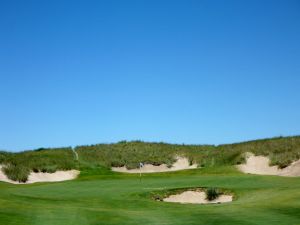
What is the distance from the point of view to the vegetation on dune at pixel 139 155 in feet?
174

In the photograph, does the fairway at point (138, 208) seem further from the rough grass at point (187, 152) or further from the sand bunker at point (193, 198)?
the rough grass at point (187, 152)

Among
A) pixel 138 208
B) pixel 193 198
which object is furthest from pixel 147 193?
pixel 138 208

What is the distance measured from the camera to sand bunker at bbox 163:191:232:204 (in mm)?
31192

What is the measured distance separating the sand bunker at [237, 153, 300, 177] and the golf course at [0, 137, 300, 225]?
0.82 metres

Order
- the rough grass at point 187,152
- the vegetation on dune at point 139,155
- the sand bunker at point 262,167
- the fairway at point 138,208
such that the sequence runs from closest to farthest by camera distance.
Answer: the fairway at point 138,208
the sand bunker at point 262,167
the vegetation on dune at point 139,155
the rough grass at point 187,152

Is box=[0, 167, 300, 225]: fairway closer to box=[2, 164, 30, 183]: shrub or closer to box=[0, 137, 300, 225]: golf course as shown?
box=[0, 137, 300, 225]: golf course

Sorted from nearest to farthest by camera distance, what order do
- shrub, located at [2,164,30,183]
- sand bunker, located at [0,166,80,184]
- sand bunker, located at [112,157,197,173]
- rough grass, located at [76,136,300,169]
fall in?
shrub, located at [2,164,30,183] → sand bunker, located at [0,166,80,184] → rough grass, located at [76,136,300,169] → sand bunker, located at [112,157,197,173]

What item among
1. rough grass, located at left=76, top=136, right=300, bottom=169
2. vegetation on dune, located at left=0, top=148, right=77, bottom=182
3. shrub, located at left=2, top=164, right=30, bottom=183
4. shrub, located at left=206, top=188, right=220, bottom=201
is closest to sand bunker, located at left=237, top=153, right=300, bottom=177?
rough grass, located at left=76, top=136, right=300, bottom=169

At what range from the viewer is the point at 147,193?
30.8 m

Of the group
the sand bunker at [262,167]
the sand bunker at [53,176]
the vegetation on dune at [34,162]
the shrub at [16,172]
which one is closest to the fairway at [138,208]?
the sand bunker at [262,167]

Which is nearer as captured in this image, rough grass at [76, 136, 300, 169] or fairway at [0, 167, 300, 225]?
fairway at [0, 167, 300, 225]

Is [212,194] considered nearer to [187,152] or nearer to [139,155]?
[139,155]

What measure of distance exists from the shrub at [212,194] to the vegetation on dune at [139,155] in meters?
19.0

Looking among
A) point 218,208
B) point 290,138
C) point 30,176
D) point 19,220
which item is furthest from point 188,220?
point 290,138
